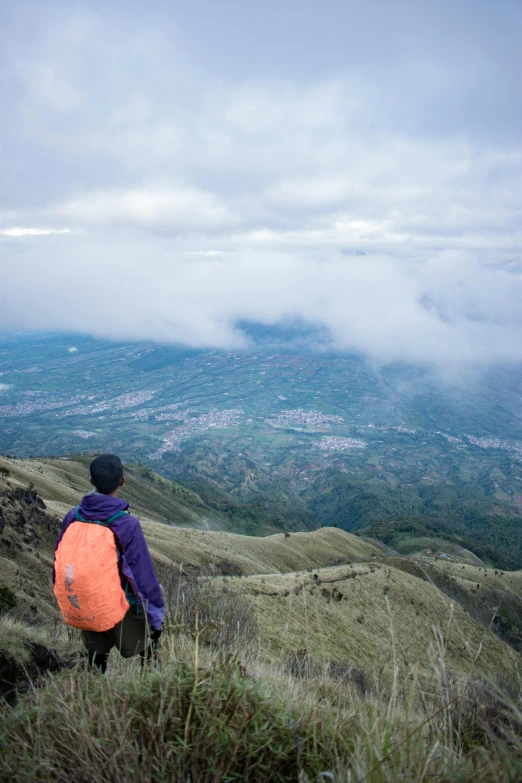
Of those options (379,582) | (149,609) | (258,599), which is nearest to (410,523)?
(379,582)

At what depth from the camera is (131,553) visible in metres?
4.07

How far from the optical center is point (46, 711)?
2877 millimetres

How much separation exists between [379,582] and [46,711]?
31.6 meters

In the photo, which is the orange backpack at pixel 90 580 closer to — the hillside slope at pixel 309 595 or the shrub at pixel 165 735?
the shrub at pixel 165 735

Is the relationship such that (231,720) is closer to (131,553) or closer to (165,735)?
(165,735)

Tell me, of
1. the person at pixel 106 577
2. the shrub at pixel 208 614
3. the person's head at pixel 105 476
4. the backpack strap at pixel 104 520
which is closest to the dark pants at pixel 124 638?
the person at pixel 106 577

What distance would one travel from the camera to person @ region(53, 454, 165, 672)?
12.6 feet

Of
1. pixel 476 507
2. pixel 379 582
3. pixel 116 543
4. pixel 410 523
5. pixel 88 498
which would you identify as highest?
pixel 88 498

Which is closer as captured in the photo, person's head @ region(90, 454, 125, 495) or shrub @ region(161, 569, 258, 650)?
person's head @ region(90, 454, 125, 495)

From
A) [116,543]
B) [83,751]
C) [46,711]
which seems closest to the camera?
[83,751]

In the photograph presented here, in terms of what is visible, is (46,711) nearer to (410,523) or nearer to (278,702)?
(278,702)

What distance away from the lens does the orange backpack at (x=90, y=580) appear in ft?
12.5

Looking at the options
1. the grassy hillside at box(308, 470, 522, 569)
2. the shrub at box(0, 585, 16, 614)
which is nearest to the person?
the shrub at box(0, 585, 16, 614)

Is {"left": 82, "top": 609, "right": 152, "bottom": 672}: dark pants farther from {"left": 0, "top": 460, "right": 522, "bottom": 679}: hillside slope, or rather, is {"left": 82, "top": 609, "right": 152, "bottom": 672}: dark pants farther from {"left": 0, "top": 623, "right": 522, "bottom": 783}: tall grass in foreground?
{"left": 0, "top": 460, "right": 522, "bottom": 679}: hillside slope
